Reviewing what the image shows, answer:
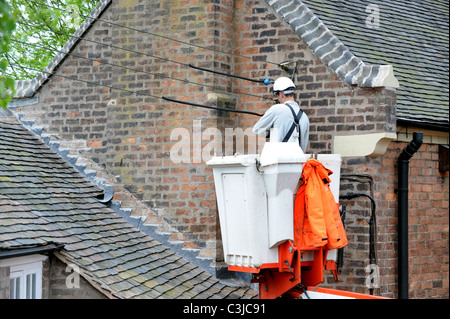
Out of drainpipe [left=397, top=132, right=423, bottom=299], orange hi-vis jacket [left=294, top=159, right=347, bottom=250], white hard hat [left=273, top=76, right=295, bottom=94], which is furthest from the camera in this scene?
drainpipe [left=397, top=132, right=423, bottom=299]

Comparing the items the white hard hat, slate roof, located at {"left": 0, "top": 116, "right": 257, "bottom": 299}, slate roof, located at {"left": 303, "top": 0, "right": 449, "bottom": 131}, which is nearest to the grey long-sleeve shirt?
the white hard hat

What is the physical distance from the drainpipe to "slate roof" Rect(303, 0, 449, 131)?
1.18ft

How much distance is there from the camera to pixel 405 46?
495 inches

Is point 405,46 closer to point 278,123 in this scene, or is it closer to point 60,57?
point 278,123

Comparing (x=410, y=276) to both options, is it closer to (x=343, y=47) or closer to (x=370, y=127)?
(x=370, y=127)

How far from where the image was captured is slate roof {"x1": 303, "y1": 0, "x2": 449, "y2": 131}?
1105 cm

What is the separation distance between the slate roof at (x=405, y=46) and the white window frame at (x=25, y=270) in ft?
16.8

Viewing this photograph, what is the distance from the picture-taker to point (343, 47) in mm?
10391

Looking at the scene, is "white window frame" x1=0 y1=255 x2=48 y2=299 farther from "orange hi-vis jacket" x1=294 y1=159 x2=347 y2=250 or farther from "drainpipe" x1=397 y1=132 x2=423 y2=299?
"drainpipe" x1=397 y1=132 x2=423 y2=299

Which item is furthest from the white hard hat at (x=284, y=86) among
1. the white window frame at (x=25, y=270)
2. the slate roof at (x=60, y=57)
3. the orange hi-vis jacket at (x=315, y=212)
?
the slate roof at (x=60, y=57)

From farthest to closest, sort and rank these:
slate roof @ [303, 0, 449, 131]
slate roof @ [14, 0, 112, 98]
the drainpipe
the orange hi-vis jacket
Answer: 1. slate roof @ [14, 0, 112, 98]
2. slate roof @ [303, 0, 449, 131]
3. the drainpipe
4. the orange hi-vis jacket

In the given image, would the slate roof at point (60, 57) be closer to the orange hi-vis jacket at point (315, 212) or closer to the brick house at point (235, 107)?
the brick house at point (235, 107)

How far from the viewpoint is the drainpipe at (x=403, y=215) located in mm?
10570

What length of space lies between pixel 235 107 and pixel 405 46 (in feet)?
11.0
